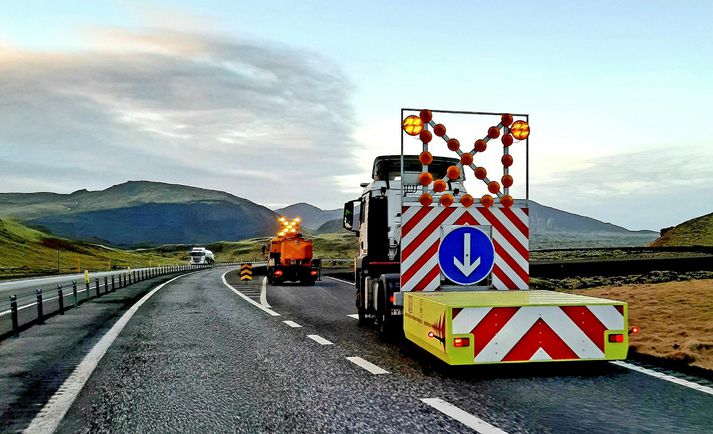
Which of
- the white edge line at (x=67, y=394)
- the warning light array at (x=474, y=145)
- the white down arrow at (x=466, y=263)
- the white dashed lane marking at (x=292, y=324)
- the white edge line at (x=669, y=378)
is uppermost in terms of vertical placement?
the warning light array at (x=474, y=145)

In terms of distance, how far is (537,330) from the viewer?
24.8ft

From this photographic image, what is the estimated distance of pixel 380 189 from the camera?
1238 cm

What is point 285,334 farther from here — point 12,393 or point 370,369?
point 12,393

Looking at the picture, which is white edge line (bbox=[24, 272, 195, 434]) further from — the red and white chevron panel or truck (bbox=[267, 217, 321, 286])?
truck (bbox=[267, 217, 321, 286])

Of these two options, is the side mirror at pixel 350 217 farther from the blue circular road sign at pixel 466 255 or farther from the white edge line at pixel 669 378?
the white edge line at pixel 669 378

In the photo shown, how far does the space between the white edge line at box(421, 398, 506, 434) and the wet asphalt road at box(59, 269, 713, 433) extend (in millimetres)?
77

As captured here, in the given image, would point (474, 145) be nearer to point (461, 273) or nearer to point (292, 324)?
point (461, 273)

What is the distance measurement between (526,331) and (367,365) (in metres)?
2.07

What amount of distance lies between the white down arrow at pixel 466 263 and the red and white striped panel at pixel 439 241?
242 millimetres

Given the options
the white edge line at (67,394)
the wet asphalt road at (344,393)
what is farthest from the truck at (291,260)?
the wet asphalt road at (344,393)

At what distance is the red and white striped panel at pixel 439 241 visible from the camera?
9766 millimetres

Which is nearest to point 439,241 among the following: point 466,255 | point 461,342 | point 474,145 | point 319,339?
point 466,255

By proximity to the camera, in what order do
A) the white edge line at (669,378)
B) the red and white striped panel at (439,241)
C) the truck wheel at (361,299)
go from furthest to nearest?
the truck wheel at (361,299) → the red and white striped panel at (439,241) → the white edge line at (669,378)

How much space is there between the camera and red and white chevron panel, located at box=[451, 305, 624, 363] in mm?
7418
